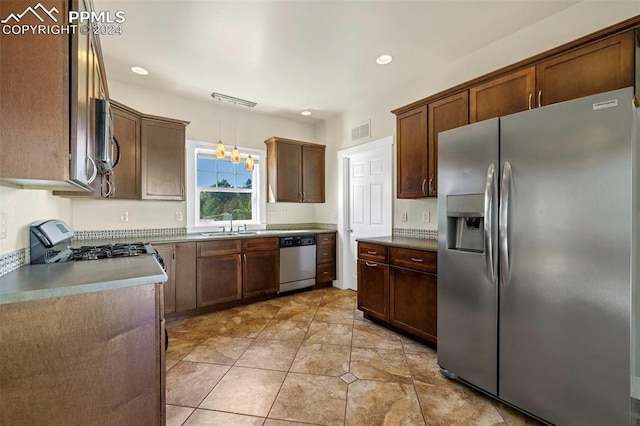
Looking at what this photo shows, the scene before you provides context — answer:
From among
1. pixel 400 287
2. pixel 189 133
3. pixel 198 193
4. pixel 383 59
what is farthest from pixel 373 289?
pixel 189 133

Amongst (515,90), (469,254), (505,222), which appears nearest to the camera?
(505,222)

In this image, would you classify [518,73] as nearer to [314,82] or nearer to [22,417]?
[314,82]

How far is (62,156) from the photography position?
3.85 ft

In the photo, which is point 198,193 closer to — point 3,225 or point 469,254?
point 3,225

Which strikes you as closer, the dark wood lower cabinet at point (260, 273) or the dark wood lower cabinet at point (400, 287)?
the dark wood lower cabinet at point (400, 287)

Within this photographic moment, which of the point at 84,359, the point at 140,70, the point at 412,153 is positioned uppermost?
the point at 140,70

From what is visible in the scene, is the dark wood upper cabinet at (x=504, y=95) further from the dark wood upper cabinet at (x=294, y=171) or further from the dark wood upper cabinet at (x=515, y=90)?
the dark wood upper cabinet at (x=294, y=171)

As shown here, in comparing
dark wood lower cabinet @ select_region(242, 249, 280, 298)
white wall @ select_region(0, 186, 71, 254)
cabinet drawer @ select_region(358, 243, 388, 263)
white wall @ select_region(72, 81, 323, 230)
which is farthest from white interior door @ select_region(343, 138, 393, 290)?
white wall @ select_region(0, 186, 71, 254)

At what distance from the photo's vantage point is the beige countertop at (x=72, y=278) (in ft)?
3.69

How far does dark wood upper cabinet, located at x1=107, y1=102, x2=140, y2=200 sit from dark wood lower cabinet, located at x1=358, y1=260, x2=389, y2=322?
2.75m

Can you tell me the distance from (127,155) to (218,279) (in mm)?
1752

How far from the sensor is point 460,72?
3010 millimetres

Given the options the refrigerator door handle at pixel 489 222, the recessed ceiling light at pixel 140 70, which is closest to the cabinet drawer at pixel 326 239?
the refrigerator door handle at pixel 489 222

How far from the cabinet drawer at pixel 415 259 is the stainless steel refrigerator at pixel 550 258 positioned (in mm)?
383
